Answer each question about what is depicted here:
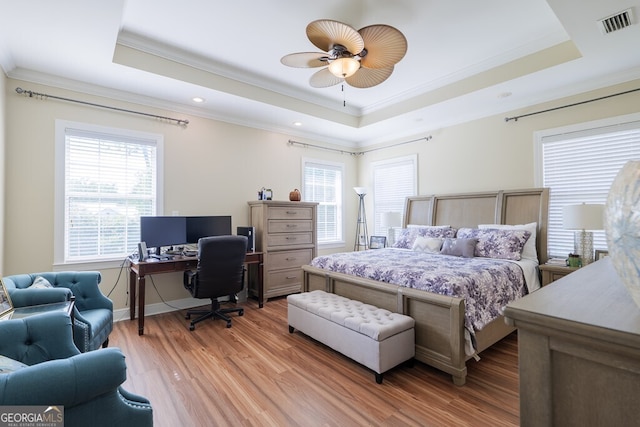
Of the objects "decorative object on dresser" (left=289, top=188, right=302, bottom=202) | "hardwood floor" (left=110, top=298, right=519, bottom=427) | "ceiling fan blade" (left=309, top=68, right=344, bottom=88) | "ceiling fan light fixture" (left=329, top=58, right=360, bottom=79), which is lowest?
"hardwood floor" (left=110, top=298, right=519, bottom=427)

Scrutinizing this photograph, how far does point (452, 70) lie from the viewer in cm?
376

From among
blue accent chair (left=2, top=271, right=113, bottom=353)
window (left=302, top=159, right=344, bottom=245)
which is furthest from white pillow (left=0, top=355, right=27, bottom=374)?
window (left=302, top=159, right=344, bottom=245)

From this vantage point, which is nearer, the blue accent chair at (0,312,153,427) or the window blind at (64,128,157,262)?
the blue accent chair at (0,312,153,427)

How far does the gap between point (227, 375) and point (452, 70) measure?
4.21 metres

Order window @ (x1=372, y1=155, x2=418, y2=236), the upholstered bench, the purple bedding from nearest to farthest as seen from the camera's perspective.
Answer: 1. the upholstered bench
2. the purple bedding
3. window @ (x1=372, y1=155, x2=418, y2=236)

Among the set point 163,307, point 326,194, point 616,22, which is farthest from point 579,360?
point 326,194

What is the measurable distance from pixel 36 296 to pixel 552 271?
15.2ft

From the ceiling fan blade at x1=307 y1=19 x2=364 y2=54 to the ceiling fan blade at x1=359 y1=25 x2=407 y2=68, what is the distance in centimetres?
8

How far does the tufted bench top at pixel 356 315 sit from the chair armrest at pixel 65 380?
1623 millimetres

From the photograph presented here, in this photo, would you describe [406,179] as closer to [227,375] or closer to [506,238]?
[506,238]

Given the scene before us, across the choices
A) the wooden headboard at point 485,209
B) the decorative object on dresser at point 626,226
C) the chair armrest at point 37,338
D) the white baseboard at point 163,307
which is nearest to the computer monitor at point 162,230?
the white baseboard at point 163,307

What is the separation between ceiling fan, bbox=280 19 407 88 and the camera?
7.18ft

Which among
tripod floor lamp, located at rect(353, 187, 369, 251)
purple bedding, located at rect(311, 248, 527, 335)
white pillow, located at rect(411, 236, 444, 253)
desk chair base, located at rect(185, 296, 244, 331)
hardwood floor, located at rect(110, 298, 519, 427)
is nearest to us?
hardwood floor, located at rect(110, 298, 519, 427)

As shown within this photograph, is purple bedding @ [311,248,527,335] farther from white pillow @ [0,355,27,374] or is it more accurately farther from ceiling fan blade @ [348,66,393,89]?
white pillow @ [0,355,27,374]
